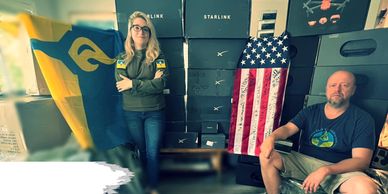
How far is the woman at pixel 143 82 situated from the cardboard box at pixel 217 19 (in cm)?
22

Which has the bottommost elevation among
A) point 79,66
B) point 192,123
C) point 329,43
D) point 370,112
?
point 192,123

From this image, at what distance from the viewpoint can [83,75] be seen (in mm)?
840

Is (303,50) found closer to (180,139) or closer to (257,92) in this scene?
(257,92)

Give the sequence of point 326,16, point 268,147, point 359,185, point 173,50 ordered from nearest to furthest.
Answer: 1. point 359,185
2. point 268,147
3. point 326,16
4. point 173,50

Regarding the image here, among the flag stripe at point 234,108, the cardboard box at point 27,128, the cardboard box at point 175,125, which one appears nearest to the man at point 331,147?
the flag stripe at point 234,108

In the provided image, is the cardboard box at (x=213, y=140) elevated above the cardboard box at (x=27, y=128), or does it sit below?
below

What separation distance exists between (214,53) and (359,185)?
2.75 ft

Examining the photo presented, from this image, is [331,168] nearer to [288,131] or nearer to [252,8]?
[288,131]

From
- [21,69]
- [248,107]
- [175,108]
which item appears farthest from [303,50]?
[21,69]

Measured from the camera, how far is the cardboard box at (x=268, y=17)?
1040mm

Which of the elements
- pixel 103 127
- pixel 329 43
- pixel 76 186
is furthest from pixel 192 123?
pixel 329 43

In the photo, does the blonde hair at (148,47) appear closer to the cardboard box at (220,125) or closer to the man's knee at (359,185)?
the cardboard box at (220,125)

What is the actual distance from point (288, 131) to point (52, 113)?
3.50 ft

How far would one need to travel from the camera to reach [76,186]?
487mm
